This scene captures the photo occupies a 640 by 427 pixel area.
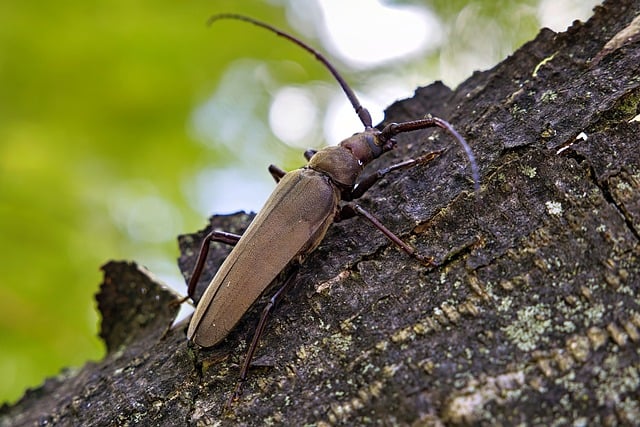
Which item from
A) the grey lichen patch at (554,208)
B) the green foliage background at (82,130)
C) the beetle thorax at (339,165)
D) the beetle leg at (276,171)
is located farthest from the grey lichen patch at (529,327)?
the green foliage background at (82,130)

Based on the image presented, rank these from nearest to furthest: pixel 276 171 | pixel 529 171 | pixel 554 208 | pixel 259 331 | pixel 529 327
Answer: pixel 529 327 < pixel 554 208 < pixel 529 171 < pixel 259 331 < pixel 276 171

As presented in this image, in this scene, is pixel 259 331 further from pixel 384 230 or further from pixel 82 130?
pixel 82 130

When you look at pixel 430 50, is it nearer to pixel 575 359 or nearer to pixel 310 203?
pixel 310 203

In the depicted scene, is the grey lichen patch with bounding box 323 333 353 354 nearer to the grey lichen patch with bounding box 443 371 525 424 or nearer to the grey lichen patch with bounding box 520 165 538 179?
the grey lichen patch with bounding box 443 371 525 424

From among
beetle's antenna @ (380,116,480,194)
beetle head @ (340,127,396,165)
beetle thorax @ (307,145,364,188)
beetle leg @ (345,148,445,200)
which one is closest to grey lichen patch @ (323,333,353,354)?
beetle's antenna @ (380,116,480,194)

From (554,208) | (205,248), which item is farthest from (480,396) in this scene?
(205,248)

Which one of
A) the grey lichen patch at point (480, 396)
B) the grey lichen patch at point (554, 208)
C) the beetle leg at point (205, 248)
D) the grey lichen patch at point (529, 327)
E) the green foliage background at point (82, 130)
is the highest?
the green foliage background at point (82, 130)

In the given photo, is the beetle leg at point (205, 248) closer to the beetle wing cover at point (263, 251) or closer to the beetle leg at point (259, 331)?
the beetle wing cover at point (263, 251)
